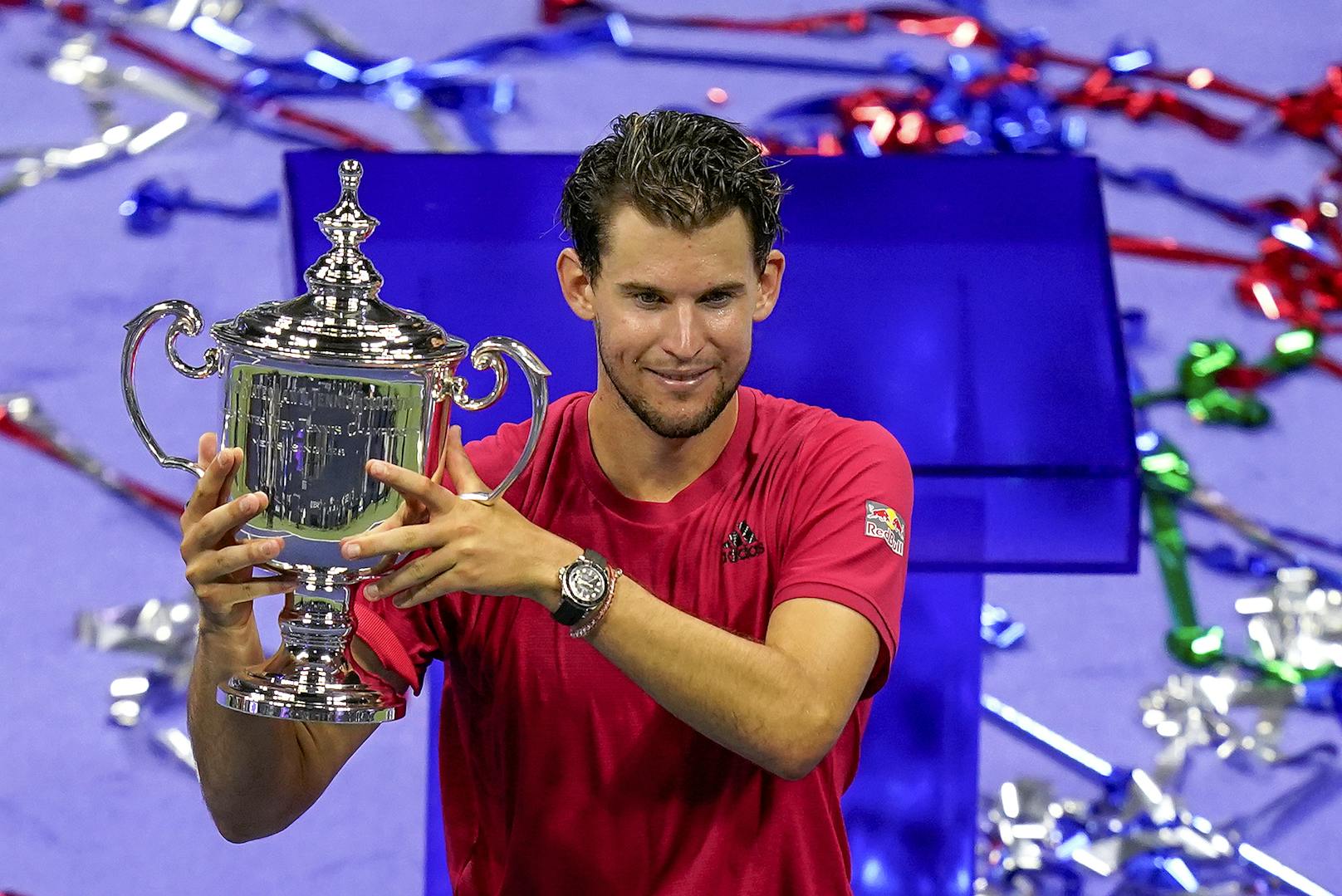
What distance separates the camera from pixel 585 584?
1.70 m

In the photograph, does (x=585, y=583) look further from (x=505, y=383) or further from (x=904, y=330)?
(x=904, y=330)

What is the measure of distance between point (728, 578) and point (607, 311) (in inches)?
12.0

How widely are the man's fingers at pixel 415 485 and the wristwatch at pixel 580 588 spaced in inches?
4.8

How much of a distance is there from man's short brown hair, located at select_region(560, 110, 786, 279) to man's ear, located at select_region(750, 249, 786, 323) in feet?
0.07

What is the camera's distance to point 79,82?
584 centimetres

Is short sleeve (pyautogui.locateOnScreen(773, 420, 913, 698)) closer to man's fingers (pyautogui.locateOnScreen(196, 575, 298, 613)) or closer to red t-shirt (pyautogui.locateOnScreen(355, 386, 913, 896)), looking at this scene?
red t-shirt (pyautogui.locateOnScreen(355, 386, 913, 896))

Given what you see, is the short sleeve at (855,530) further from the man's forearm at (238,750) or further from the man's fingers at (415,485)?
the man's forearm at (238,750)

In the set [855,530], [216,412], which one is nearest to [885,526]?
[855,530]

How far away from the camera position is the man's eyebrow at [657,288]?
192cm

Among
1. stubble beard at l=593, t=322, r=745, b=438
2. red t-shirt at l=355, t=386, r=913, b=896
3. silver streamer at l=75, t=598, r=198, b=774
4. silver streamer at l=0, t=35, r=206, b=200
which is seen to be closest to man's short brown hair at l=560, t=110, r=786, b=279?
stubble beard at l=593, t=322, r=745, b=438

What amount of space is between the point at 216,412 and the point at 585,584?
306cm

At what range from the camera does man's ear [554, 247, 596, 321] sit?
2057 millimetres

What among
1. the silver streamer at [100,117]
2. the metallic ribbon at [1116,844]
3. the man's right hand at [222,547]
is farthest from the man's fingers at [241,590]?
the silver streamer at [100,117]

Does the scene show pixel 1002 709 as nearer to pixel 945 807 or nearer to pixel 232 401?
pixel 945 807
